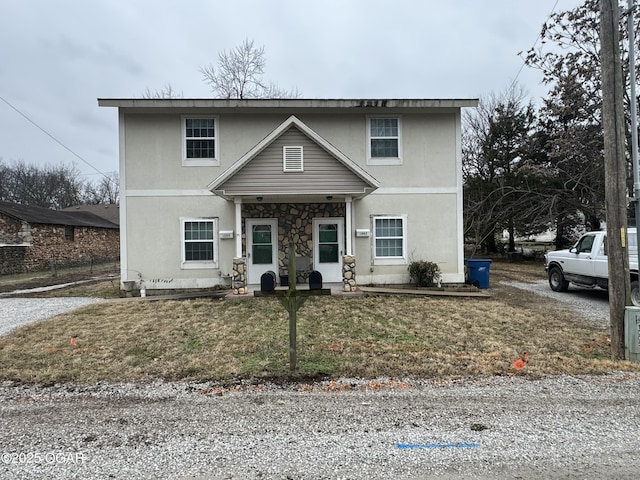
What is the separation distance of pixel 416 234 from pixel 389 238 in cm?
90

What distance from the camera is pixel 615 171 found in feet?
17.3

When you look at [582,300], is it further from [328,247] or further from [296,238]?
[296,238]

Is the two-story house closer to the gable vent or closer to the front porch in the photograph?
the front porch

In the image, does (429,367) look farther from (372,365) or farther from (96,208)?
(96,208)

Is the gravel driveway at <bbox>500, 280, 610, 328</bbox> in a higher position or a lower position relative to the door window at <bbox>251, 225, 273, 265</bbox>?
lower

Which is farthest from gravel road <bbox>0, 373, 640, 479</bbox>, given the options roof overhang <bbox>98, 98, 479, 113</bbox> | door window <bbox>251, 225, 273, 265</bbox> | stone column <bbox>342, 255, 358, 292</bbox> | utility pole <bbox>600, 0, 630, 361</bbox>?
roof overhang <bbox>98, 98, 479, 113</bbox>

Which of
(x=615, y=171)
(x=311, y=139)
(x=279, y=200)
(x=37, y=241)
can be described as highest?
(x=311, y=139)

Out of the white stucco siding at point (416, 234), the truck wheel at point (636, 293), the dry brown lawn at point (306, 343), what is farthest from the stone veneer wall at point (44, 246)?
the truck wheel at point (636, 293)

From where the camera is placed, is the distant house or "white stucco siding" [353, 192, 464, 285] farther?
the distant house

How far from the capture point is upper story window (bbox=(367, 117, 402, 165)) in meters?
11.7

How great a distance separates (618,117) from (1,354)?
32.9 ft

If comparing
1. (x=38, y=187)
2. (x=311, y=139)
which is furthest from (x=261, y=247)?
(x=38, y=187)

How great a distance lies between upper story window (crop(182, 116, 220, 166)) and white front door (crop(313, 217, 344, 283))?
3913 mm

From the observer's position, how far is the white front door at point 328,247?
11531mm
